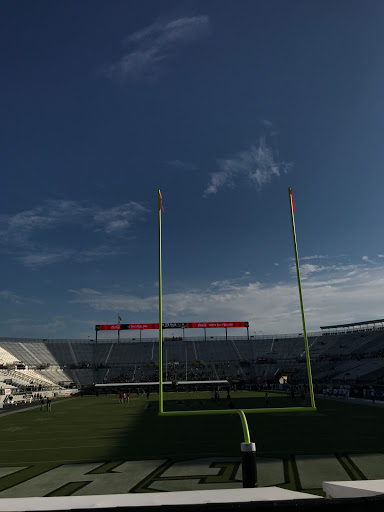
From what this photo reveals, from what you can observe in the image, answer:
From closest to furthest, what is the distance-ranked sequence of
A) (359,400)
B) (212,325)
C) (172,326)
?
(359,400), (172,326), (212,325)

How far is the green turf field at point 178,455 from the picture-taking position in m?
8.98

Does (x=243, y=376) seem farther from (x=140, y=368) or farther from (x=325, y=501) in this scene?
(x=325, y=501)

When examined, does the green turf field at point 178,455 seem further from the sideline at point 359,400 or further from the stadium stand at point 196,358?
the stadium stand at point 196,358

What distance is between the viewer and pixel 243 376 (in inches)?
2744

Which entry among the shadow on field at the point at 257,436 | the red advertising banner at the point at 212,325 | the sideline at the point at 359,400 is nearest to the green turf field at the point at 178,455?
the shadow on field at the point at 257,436

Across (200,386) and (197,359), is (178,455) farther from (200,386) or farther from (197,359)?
(197,359)

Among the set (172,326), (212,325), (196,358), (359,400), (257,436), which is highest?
(212,325)

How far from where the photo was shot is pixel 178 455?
12.0 m

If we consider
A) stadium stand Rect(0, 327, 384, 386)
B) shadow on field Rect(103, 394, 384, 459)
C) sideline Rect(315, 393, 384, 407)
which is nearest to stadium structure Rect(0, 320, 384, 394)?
stadium stand Rect(0, 327, 384, 386)

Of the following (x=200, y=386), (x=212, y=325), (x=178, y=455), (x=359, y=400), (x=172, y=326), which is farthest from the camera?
(x=212, y=325)

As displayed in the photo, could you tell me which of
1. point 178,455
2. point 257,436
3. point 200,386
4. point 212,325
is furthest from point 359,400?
point 212,325

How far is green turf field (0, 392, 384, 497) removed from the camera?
29.5 feet

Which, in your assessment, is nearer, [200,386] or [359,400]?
[359,400]

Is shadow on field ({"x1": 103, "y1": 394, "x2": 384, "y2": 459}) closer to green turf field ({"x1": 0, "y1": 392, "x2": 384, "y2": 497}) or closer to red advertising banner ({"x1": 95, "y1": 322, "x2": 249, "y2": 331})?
green turf field ({"x1": 0, "y1": 392, "x2": 384, "y2": 497})
